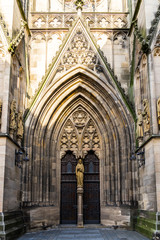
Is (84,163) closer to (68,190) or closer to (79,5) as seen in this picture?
(68,190)

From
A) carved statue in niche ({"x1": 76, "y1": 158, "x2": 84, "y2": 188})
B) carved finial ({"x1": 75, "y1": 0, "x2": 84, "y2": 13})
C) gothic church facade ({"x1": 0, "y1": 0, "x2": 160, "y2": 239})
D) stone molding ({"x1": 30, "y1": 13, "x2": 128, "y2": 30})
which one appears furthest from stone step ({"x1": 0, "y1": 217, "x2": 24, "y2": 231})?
carved finial ({"x1": 75, "y1": 0, "x2": 84, "y2": 13})

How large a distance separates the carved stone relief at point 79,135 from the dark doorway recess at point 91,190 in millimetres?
447

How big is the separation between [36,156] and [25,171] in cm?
93

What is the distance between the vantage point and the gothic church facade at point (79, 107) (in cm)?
1177

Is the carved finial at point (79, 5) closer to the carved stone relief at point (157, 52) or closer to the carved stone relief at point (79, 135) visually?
the carved stone relief at point (79, 135)

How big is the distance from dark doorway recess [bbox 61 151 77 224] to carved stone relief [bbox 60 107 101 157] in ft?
1.43

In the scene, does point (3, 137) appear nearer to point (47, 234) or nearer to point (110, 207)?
point (47, 234)

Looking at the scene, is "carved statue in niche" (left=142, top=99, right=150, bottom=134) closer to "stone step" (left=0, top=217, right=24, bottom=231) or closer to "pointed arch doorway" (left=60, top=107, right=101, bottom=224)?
"pointed arch doorway" (left=60, top=107, right=101, bottom=224)

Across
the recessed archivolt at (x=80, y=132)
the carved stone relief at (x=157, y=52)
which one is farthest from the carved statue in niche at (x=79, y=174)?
the carved stone relief at (x=157, y=52)

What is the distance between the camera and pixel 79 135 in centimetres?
1551

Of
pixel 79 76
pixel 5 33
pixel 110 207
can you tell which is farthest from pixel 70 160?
pixel 5 33

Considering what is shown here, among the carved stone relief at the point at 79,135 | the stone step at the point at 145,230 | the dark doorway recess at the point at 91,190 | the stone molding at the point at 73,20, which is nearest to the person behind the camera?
the stone step at the point at 145,230

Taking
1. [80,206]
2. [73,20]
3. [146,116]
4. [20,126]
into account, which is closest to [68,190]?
[80,206]

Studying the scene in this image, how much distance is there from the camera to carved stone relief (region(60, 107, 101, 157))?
15.4 meters
